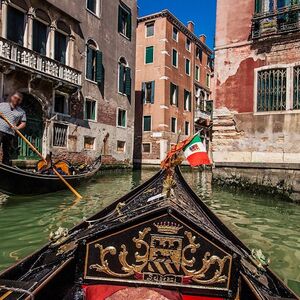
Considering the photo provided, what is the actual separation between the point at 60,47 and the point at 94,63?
166cm

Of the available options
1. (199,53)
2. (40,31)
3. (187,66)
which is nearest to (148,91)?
(187,66)

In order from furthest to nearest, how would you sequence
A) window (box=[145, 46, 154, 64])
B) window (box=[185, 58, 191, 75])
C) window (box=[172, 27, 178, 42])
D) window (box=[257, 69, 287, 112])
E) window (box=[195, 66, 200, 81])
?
1. window (box=[195, 66, 200, 81])
2. window (box=[185, 58, 191, 75])
3. window (box=[172, 27, 178, 42])
4. window (box=[145, 46, 154, 64])
5. window (box=[257, 69, 287, 112])

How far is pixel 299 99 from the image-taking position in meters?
6.62

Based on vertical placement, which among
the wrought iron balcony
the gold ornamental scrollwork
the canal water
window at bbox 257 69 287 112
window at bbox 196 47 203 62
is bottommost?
the canal water

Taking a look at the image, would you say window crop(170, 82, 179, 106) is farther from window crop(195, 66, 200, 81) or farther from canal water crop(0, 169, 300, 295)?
canal water crop(0, 169, 300, 295)

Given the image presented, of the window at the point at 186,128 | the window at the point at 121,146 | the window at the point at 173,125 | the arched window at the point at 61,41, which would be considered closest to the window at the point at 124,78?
the window at the point at 121,146

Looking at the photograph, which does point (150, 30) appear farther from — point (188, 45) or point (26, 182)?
point (26, 182)

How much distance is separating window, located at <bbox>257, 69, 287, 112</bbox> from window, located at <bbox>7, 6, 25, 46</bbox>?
6279mm

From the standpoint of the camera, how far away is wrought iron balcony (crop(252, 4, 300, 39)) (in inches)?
263

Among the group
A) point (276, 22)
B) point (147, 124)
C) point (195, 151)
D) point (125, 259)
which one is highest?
point (276, 22)

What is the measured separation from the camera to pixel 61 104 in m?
10.3

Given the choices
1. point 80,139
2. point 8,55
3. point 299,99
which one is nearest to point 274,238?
point 299,99

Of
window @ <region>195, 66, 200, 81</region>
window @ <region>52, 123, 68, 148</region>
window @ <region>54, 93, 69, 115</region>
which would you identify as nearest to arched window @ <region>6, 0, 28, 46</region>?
window @ <region>54, 93, 69, 115</region>

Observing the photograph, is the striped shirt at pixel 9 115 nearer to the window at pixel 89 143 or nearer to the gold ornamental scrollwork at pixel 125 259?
Answer: the gold ornamental scrollwork at pixel 125 259
